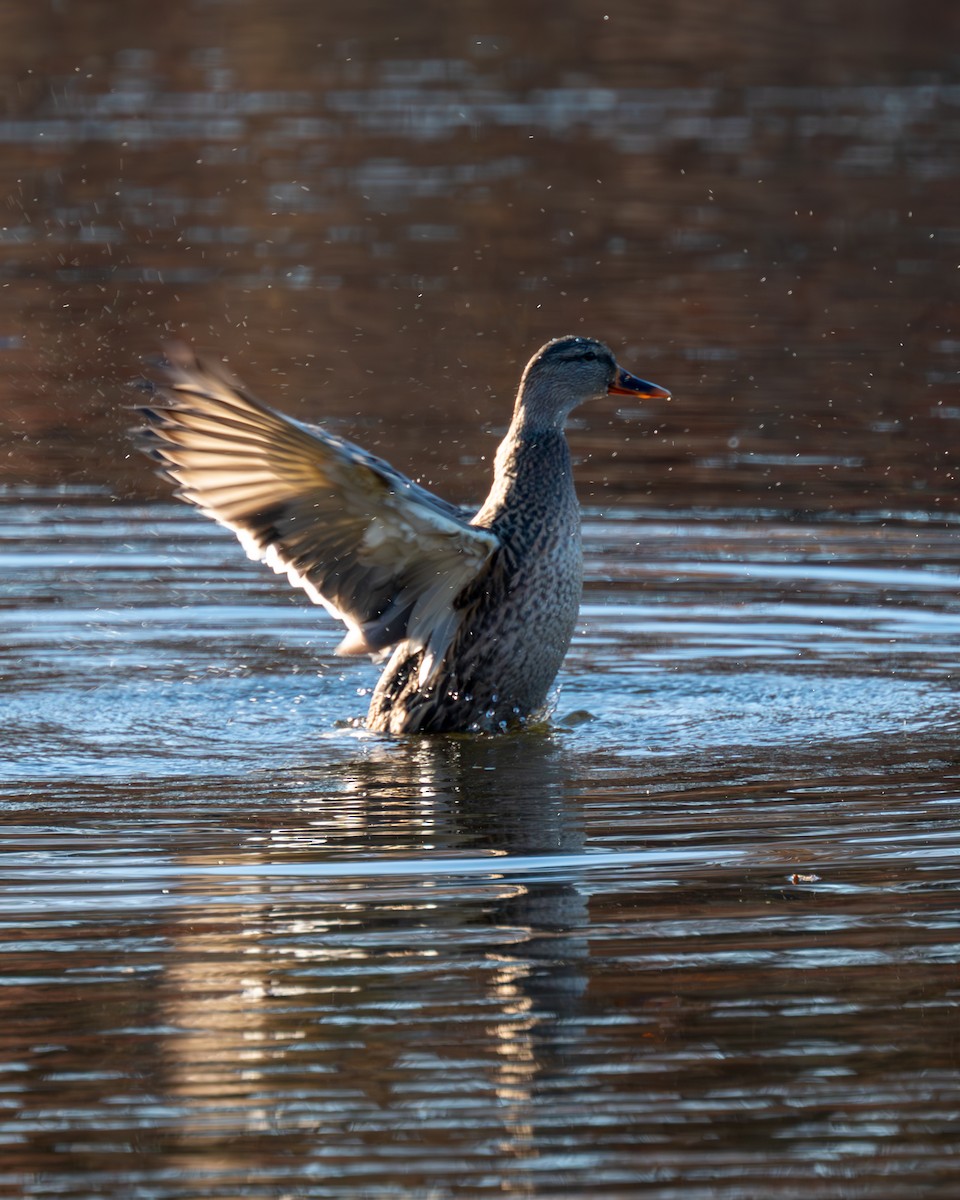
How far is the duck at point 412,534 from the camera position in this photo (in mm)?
6992

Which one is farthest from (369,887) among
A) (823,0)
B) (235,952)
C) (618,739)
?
(823,0)

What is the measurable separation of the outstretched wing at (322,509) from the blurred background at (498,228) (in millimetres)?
3492

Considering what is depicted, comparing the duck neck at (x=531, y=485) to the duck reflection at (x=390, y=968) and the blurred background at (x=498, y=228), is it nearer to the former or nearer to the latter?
the duck reflection at (x=390, y=968)

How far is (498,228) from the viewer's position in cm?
1861

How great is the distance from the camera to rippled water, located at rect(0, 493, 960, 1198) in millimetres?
4262

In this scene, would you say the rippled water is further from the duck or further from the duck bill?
the duck bill

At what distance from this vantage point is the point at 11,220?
741 inches

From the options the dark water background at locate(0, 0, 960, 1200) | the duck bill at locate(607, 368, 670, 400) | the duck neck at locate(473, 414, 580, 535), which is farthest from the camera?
the duck bill at locate(607, 368, 670, 400)

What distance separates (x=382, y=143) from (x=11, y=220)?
452cm

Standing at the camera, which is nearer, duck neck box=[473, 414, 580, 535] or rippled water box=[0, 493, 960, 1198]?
→ rippled water box=[0, 493, 960, 1198]

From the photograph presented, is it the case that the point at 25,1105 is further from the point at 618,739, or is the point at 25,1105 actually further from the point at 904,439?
the point at 904,439

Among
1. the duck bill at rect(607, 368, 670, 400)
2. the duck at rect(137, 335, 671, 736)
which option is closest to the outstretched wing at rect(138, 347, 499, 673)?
the duck at rect(137, 335, 671, 736)

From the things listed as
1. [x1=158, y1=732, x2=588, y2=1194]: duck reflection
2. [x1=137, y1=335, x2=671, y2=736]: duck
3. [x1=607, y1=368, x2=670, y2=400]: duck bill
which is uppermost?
[x1=607, y1=368, x2=670, y2=400]: duck bill

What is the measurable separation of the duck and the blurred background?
3104 millimetres
